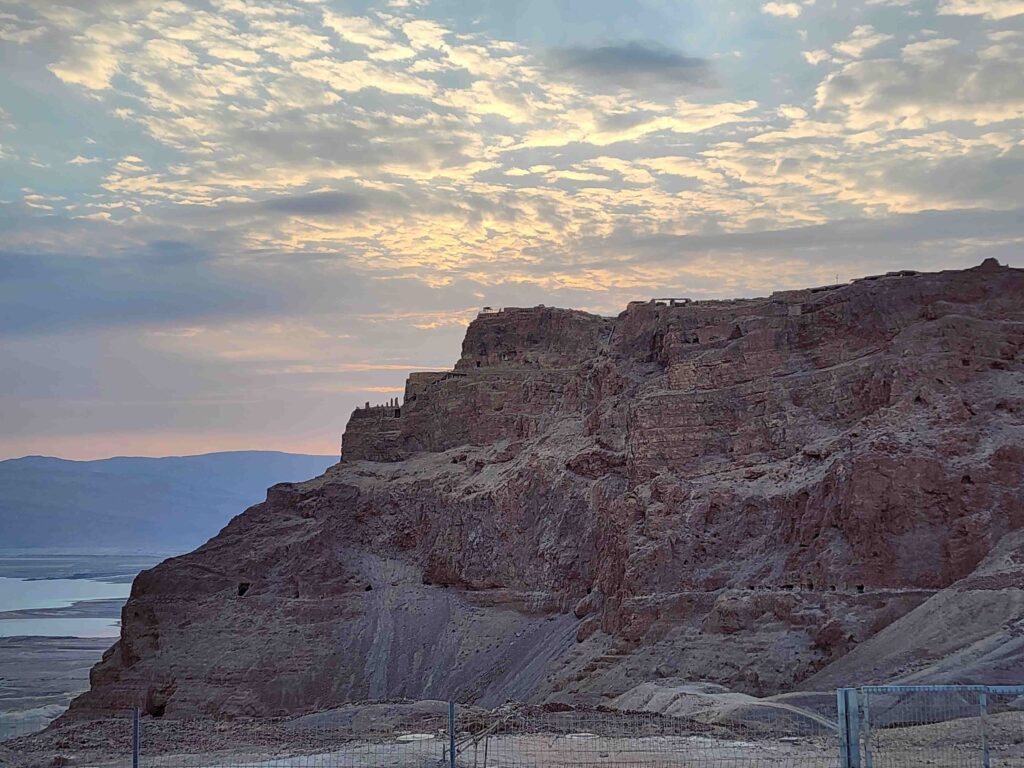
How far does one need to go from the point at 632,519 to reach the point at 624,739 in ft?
105

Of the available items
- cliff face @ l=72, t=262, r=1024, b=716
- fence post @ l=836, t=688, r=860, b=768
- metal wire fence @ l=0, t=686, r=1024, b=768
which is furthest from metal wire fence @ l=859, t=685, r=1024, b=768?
cliff face @ l=72, t=262, r=1024, b=716

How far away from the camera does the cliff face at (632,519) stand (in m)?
55.5

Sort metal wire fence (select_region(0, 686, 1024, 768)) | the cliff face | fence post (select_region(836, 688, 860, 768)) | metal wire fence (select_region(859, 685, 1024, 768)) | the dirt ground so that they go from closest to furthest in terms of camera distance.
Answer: fence post (select_region(836, 688, 860, 768))
metal wire fence (select_region(859, 685, 1024, 768))
metal wire fence (select_region(0, 686, 1024, 768))
the dirt ground
the cliff face

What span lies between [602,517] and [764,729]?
115 feet

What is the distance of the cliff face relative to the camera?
5547cm

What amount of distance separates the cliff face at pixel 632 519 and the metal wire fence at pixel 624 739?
1151 centimetres

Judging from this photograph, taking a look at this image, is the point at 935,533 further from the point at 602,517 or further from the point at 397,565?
the point at 397,565

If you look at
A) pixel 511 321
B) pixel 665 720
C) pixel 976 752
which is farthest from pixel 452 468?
pixel 976 752

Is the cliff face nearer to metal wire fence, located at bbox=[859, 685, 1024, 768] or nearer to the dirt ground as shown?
metal wire fence, located at bbox=[859, 685, 1024, 768]

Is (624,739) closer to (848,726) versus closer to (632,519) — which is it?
(848,726)

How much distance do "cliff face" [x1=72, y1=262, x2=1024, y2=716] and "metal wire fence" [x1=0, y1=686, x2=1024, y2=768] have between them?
11507mm

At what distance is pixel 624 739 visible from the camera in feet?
114

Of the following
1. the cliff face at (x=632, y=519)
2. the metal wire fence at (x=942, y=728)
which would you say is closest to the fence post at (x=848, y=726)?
the metal wire fence at (x=942, y=728)

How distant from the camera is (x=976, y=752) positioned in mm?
29453
